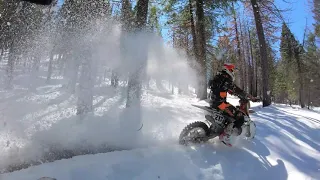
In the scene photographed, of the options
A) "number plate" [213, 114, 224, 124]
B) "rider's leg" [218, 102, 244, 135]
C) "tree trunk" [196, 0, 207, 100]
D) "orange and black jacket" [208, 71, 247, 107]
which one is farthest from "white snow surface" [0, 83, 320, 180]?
"tree trunk" [196, 0, 207, 100]

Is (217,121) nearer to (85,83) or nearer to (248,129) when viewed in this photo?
(248,129)

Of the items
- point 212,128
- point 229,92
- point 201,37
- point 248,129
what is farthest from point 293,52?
point 212,128

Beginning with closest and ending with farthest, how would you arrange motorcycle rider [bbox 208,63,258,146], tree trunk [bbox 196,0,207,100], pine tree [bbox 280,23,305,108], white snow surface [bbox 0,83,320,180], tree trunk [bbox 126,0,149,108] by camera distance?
white snow surface [bbox 0,83,320,180], motorcycle rider [bbox 208,63,258,146], tree trunk [bbox 126,0,149,108], tree trunk [bbox 196,0,207,100], pine tree [bbox 280,23,305,108]

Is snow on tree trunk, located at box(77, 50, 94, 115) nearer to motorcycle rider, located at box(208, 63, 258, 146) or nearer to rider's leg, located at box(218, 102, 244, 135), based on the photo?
motorcycle rider, located at box(208, 63, 258, 146)

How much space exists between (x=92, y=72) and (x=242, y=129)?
15.4ft

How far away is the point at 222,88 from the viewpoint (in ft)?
20.7

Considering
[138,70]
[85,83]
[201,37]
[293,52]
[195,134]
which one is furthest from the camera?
[293,52]

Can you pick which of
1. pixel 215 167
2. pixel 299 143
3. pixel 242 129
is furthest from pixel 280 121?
pixel 215 167

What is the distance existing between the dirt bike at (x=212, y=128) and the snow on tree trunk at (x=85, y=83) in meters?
3.60

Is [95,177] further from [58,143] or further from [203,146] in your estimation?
[203,146]

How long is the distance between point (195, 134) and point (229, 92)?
117 centimetres

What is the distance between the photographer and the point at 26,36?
1598 centimetres

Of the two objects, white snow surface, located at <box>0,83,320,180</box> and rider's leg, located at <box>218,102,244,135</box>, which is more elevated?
rider's leg, located at <box>218,102,244,135</box>

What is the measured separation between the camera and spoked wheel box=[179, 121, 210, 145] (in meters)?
6.20
